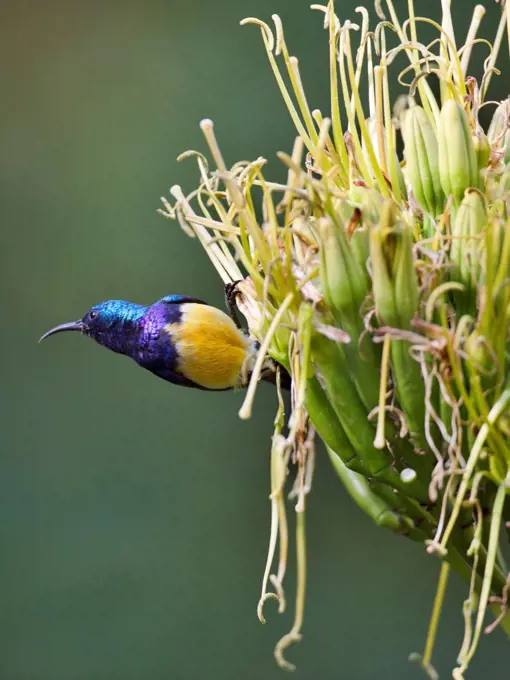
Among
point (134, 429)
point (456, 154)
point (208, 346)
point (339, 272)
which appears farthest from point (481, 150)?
point (134, 429)

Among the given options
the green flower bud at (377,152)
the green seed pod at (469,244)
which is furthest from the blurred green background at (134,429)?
the green seed pod at (469,244)

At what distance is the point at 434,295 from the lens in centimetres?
39

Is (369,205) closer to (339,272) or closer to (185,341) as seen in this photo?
(339,272)

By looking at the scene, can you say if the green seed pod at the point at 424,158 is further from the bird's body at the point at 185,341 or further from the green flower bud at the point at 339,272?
the bird's body at the point at 185,341

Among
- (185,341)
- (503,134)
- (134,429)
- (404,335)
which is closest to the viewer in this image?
(404,335)

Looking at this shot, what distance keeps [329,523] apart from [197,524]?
0.25 meters

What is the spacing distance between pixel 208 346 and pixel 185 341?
0.07 feet

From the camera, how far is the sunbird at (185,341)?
2.55 ft

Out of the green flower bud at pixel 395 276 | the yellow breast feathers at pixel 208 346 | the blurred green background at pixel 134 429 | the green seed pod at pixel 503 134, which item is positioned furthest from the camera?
the blurred green background at pixel 134 429

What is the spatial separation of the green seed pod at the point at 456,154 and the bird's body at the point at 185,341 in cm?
33

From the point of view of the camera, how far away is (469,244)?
1.39ft

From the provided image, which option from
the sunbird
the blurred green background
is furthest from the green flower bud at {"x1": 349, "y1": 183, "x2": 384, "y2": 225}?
the blurred green background

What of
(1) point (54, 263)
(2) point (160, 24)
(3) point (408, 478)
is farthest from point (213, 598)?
(3) point (408, 478)

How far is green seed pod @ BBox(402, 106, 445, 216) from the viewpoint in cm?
48
